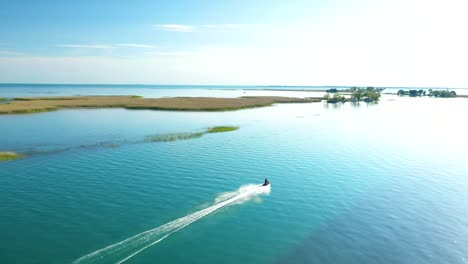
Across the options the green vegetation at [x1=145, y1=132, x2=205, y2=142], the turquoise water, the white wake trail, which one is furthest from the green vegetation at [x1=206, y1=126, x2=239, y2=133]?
the white wake trail

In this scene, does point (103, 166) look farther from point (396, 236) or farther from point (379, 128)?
point (379, 128)

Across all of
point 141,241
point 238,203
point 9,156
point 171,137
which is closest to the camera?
point 141,241

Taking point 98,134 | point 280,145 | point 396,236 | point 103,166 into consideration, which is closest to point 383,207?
point 396,236

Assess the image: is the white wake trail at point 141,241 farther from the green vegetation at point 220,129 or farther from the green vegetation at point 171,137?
the green vegetation at point 220,129

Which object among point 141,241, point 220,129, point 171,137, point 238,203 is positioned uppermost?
point 220,129

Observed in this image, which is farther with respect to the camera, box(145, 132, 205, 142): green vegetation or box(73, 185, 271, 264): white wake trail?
box(145, 132, 205, 142): green vegetation

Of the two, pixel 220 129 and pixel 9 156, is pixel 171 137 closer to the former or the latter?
pixel 220 129

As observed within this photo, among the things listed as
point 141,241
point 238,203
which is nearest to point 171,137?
point 238,203

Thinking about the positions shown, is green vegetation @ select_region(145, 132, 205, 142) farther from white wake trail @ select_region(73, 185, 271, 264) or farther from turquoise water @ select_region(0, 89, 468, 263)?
white wake trail @ select_region(73, 185, 271, 264)
